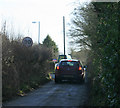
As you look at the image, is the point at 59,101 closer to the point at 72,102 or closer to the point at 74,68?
the point at 72,102

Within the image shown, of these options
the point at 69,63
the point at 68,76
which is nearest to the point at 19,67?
the point at 68,76

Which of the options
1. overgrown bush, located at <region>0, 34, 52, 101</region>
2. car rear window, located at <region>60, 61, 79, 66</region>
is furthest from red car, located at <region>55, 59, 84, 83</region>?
overgrown bush, located at <region>0, 34, 52, 101</region>

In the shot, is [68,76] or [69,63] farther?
[69,63]

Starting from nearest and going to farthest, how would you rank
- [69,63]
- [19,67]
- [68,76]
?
[19,67], [68,76], [69,63]

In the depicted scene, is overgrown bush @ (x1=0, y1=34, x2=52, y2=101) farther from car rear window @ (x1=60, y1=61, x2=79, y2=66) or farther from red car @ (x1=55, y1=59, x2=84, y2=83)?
car rear window @ (x1=60, y1=61, x2=79, y2=66)

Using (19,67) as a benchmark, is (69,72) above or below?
below

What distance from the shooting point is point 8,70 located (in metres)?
10.3

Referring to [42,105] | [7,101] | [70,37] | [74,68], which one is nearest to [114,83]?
[42,105]

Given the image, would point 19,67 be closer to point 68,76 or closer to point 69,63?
point 68,76

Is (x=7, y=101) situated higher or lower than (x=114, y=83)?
lower

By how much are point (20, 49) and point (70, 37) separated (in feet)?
53.7

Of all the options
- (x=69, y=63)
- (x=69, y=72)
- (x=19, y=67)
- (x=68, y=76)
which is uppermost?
(x=69, y=63)

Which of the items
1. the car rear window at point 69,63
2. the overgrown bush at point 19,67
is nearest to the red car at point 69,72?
the car rear window at point 69,63

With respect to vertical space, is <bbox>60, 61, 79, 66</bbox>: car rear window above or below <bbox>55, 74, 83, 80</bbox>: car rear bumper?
above
